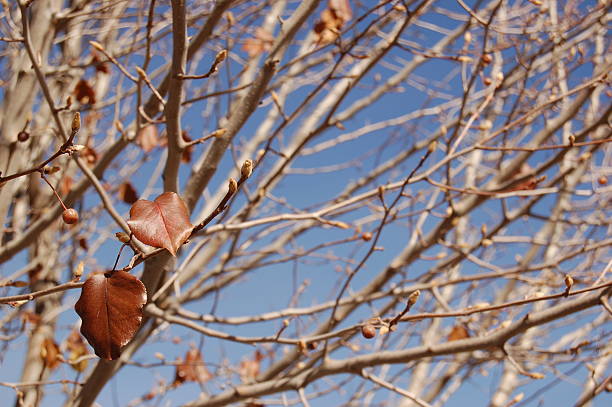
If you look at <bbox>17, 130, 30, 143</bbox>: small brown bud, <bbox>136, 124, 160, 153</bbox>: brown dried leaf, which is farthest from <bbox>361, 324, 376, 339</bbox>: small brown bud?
<bbox>136, 124, 160, 153</bbox>: brown dried leaf

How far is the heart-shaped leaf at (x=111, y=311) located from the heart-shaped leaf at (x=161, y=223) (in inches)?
3.0

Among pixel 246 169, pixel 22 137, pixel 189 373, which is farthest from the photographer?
pixel 189 373

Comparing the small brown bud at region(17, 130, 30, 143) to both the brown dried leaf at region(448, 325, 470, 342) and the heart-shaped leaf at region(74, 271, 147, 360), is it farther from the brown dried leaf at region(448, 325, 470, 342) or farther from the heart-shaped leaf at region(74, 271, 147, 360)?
the brown dried leaf at region(448, 325, 470, 342)

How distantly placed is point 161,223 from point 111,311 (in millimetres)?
144

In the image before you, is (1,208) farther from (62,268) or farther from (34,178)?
(62,268)

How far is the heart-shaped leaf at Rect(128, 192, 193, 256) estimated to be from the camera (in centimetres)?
74

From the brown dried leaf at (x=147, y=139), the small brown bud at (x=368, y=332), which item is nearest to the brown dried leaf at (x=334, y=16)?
the brown dried leaf at (x=147, y=139)

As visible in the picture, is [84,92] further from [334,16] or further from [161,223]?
[161,223]

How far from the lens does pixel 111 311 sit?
783 mm

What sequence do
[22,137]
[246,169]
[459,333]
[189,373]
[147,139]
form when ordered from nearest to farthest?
1. [246,169]
2. [22,137]
3. [147,139]
4. [459,333]
5. [189,373]

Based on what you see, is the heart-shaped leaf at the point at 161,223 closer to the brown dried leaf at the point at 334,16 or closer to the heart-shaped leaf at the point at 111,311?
the heart-shaped leaf at the point at 111,311

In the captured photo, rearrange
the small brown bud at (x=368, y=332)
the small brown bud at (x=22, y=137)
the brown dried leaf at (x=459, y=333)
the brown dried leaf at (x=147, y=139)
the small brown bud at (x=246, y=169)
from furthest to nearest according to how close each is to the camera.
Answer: the brown dried leaf at (x=459, y=333) → the brown dried leaf at (x=147, y=139) → the small brown bud at (x=22, y=137) → the small brown bud at (x=368, y=332) → the small brown bud at (x=246, y=169)

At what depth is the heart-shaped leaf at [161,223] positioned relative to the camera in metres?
0.74

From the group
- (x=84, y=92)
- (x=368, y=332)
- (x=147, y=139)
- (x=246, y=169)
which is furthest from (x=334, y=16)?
(x=246, y=169)
